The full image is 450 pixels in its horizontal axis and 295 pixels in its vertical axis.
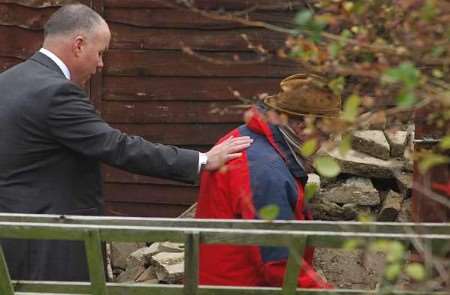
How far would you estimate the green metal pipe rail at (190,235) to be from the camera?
3.64 metres

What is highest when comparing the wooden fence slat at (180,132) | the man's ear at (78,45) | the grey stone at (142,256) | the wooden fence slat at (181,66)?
the man's ear at (78,45)

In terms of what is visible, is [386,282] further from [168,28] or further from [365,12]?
[168,28]

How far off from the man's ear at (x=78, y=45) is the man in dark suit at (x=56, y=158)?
0.14 m

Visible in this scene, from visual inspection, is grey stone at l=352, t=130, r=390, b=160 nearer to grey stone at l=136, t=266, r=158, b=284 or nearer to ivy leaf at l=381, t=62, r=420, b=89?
grey stone at l=136, t=266, r=158, b=284

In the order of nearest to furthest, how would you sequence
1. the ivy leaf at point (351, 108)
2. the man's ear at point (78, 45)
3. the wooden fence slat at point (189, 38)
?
the ivy leaf at point (351, 108) → the man's ear at point (78, 45) → the wooden fence slat at point (189, 38)

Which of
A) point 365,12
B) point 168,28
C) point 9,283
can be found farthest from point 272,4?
point 365,12

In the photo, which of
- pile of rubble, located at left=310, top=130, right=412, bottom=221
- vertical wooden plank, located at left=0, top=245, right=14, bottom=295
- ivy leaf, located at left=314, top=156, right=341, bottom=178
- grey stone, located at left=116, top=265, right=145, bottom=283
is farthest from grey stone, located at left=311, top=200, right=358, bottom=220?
ivy leaf, located at left=314, top=156, right=341, bottom=178

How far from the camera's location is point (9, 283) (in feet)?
12.9

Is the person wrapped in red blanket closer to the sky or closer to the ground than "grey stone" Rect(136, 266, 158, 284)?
closer to the sky

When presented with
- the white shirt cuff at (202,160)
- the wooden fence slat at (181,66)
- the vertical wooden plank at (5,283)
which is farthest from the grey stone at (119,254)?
the vertical wooden plank at (5,283)

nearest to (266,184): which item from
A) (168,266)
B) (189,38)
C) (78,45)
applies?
(78,45)

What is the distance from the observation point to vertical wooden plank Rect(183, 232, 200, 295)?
3.66m

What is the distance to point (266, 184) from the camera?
4.20 meters

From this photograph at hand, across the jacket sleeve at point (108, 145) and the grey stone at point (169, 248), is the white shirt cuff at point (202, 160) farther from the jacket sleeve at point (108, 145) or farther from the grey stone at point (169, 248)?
the grey stone at point (169, 248)
